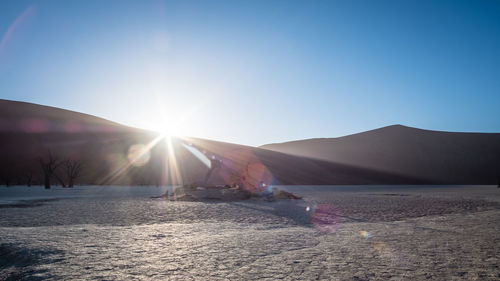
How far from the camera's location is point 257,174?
6500 centimetres

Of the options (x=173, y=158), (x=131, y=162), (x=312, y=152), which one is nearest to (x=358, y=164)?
(x=312, y=152)

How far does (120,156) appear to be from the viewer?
62.6 meters

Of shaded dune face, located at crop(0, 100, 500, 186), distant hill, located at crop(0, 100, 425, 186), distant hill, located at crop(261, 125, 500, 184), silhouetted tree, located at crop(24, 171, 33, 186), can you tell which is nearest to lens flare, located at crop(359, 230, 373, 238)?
shaded dune face, located at crop(0, 100, 500, 186)

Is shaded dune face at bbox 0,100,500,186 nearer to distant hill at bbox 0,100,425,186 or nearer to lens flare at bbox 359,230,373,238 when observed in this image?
distant hill at bbox 0,100,425,186

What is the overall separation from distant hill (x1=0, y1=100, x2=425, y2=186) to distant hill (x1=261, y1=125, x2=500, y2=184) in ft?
24.5

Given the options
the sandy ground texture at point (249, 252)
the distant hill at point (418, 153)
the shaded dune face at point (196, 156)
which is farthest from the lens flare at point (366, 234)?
the distant hill at point (418, 153)

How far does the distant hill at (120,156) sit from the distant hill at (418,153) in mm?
7455

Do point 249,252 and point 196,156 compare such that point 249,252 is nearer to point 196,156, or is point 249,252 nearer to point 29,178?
point 29,178

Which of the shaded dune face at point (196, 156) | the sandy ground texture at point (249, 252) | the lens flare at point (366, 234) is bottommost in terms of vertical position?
the lens flare at point (366, 234)

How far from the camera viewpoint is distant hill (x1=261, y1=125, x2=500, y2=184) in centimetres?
7719

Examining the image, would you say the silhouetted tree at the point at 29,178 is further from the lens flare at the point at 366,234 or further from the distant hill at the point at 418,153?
the distant hill at the point at 418,153

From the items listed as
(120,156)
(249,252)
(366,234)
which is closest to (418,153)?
(120,156)

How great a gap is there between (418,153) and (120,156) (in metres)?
76.1

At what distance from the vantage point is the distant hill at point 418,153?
77.2 metres
